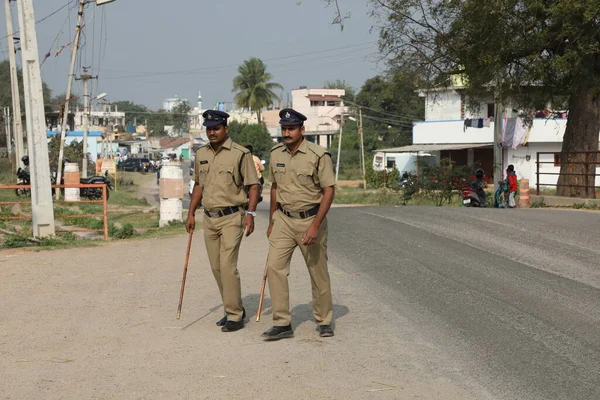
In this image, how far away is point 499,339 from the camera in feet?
24.2

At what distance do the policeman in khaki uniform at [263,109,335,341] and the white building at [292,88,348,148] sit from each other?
293 ft

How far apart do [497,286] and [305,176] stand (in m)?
3.70

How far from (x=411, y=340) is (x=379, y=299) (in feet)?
6.64

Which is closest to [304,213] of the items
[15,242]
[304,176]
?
[304,176]

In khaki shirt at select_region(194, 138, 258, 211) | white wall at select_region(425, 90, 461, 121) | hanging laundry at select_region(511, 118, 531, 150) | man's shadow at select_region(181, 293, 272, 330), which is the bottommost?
man's shadow at select_region(181, 293, 272, 330)

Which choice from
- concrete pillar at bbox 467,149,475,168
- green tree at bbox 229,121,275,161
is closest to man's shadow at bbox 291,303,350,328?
concrete pillar at bbox 467,149,475,168

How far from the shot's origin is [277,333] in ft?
24.4

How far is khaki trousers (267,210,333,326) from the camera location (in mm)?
7402

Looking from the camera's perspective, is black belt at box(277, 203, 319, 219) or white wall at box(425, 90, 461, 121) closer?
black belt at box(277, 203, 319, 219)

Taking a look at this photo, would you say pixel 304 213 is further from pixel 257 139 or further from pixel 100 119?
pixel 100 119

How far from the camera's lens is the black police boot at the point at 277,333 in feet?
24.3

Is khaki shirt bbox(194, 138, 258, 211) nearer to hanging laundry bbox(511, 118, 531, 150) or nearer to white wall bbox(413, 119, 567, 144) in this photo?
white wall bbox(413, 119, 567, 144)

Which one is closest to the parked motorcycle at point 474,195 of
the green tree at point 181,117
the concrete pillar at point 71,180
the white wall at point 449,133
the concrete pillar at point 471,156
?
the concrete pillar at point 71,180

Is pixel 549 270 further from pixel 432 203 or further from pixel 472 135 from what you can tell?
pixel 472 135
